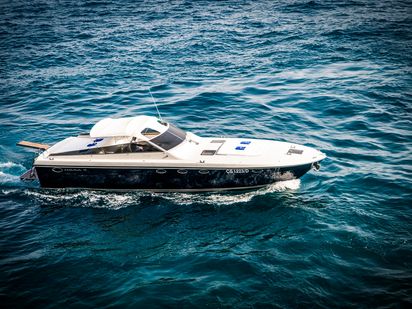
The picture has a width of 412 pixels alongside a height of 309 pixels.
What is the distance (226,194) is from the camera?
45.2ft

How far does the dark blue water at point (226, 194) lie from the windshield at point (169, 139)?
183 centimetres

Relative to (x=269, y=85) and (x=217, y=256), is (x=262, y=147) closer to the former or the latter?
(x=217, y=256)

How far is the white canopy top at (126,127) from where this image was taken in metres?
13.9

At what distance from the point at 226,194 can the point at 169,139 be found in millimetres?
2806

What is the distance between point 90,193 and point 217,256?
586cm

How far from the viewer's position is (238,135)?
1791 centimetres

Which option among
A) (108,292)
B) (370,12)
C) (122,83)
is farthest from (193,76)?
(370,12)

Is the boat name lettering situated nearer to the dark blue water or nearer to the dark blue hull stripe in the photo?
the dark blue hull stripe

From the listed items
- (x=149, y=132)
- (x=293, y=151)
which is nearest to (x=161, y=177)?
(x=149, y=132)

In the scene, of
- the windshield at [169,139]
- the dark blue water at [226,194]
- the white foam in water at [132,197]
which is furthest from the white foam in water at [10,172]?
the windshield at [169,139]

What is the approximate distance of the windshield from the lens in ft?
45.3

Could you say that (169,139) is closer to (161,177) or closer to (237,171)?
(161,177)

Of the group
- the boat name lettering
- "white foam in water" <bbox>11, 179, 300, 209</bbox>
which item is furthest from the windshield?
the boat name lettering

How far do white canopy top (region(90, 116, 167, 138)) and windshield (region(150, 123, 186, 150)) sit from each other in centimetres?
24
